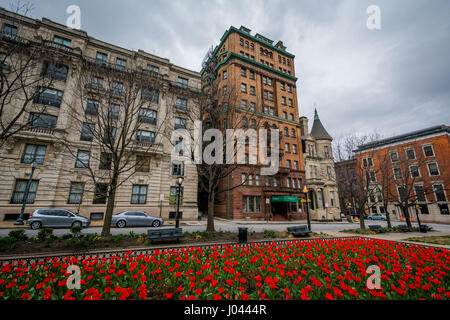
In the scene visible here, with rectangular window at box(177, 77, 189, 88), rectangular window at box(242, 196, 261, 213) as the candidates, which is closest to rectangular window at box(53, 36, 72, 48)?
rectangular window at box(177, 77, 189, 88)

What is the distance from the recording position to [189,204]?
23.6 m

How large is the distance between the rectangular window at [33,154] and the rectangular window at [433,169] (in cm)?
6063

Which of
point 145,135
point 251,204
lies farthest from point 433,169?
point 145,135

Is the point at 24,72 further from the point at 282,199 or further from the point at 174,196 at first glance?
the point at 282,199

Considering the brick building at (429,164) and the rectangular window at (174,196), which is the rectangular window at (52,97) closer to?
the rectangular window at (174,196)

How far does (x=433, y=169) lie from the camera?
114ft

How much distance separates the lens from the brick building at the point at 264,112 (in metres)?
27.0

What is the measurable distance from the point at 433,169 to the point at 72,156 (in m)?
58.6

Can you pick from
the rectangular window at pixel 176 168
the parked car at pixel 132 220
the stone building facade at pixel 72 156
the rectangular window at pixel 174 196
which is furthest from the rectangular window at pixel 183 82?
the parked car at pixel 132 220

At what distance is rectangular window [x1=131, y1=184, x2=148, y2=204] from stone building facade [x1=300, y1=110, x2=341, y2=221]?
29468mm

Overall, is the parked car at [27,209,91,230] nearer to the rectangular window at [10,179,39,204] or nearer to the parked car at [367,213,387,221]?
the rectangular window at [10,179,39,204]
